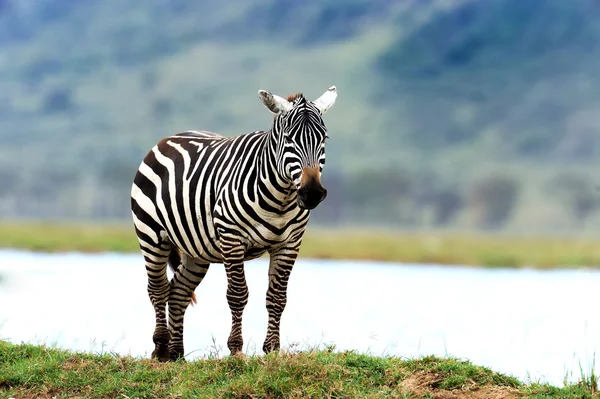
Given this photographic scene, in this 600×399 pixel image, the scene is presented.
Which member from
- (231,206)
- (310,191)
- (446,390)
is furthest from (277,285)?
(446,390)

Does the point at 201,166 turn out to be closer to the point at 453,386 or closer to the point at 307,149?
the point at 307,149

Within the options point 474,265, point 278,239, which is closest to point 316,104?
point 278,239

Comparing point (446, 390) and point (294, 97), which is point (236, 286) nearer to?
point (294, 97)

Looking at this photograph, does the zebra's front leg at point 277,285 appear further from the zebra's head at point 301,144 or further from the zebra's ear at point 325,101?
the zebra's ear at point 325,101

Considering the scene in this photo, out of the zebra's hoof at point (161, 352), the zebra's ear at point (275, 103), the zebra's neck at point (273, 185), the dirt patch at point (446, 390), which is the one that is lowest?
the dirt patch at point (446, 390)

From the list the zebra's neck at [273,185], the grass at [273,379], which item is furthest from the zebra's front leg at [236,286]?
the zebra's neck at [273,185]

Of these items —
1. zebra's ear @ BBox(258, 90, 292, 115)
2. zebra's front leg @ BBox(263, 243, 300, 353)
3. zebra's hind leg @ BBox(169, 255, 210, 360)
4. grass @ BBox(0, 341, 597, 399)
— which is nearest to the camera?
grass @ BBox(0, 341, 597, 399)

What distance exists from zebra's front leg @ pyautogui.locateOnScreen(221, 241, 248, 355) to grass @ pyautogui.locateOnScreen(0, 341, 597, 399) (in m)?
0.39

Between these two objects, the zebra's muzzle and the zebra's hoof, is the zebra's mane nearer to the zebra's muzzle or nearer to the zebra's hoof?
the zebra's muzzle

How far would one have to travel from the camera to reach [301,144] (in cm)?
697

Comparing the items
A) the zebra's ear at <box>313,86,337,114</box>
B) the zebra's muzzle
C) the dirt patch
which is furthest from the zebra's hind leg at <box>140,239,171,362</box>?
the dirt patch

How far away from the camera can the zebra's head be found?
6.74 m

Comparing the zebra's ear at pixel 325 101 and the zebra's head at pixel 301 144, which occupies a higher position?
the zebra's ear at pixel 325 101

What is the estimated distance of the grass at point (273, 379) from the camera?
6.61 m
